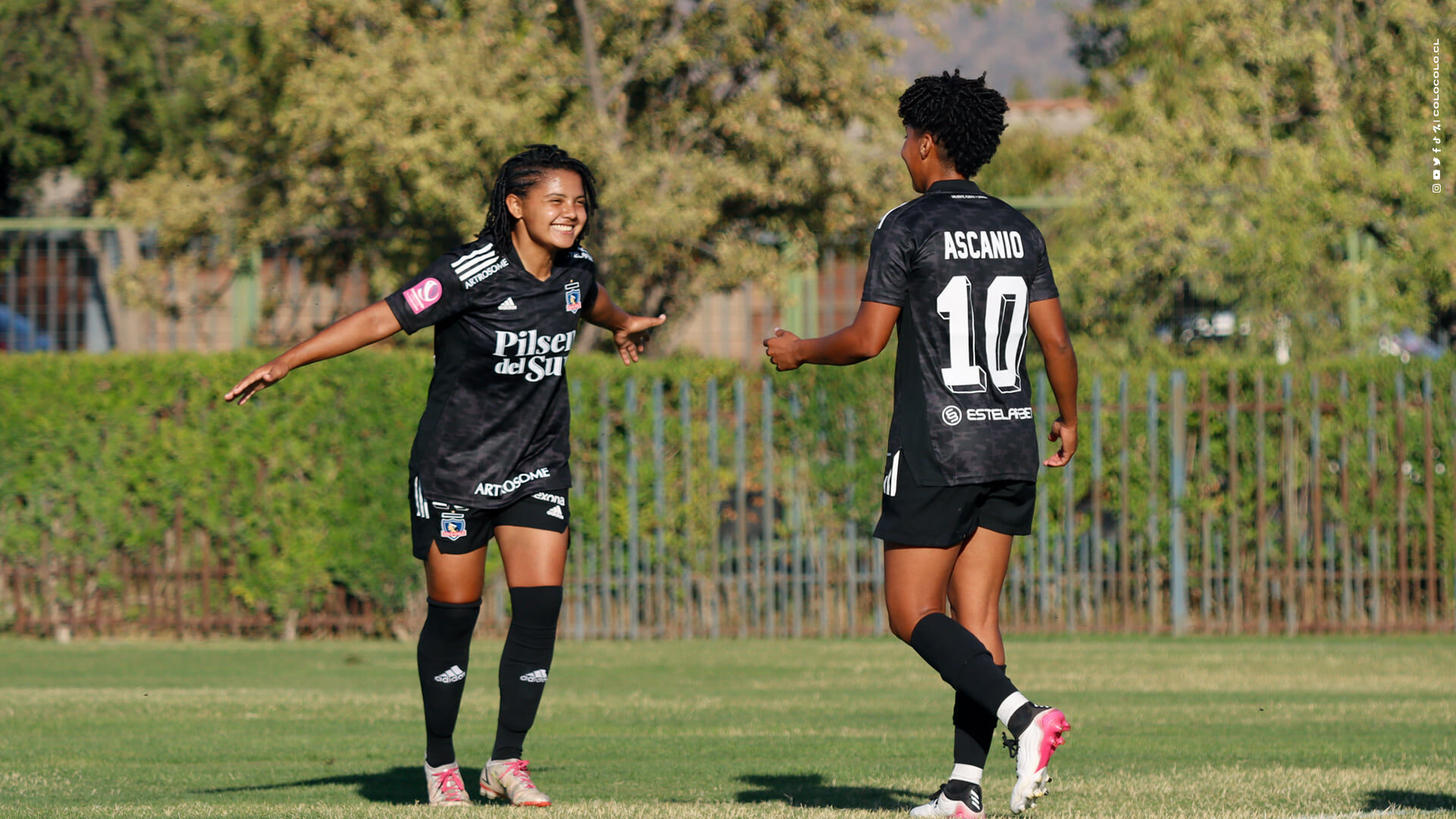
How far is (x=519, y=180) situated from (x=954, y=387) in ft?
5.44

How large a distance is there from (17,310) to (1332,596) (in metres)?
12.2

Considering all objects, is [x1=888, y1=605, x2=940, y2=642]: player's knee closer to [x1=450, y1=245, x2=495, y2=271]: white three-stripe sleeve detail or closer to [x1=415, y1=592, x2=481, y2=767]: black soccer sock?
[x1=415, y1=592, x2=481, y2=767]: black soccer sock

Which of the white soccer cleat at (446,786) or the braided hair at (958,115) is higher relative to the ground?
the braided hair at (958,115)

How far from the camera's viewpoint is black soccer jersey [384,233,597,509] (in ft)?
17.9

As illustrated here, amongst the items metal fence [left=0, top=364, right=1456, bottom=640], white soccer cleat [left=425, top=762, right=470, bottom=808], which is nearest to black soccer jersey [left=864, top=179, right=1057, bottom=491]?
white soccer cleat [left=425, top=762, right=470, bottom=808]

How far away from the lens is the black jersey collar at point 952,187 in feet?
16.3

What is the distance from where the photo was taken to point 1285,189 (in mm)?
13617

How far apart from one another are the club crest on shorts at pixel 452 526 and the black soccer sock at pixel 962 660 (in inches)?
60.5

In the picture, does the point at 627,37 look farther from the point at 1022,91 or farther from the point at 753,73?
the point at 1022,91

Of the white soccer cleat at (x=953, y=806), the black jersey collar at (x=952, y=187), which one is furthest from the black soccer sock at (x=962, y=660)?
the black jersey collar at (x=952, y=187)

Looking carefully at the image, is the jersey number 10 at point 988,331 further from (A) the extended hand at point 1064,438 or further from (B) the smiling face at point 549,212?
(B) the smiling face at point 549,212

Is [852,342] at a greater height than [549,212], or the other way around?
[549,212]

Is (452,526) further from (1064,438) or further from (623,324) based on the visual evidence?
(1064,438)

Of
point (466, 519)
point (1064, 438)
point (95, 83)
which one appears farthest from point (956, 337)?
point (95, 83)
